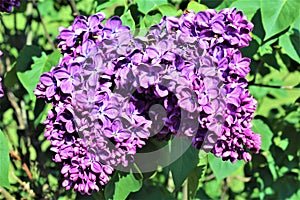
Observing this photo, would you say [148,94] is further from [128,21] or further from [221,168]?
[221,168]

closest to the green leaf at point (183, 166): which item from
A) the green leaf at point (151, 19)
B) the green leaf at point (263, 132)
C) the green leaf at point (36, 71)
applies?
the green leaf at point (151, 19)

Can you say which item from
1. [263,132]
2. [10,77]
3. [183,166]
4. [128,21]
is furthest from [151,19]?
[263,132]

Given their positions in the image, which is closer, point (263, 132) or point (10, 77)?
point (10, 77)

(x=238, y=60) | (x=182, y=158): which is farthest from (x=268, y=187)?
(x=238, y=60)

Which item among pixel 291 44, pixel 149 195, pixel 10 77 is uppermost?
pixel 291 44

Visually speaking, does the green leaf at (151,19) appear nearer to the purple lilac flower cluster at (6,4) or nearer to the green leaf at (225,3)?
the green leaf at (225,3)

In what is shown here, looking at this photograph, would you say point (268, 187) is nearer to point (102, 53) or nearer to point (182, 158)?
point (182, 158)

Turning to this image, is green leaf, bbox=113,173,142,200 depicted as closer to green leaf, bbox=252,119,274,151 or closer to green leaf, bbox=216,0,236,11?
green leaf, bbox=216,0,236,11
